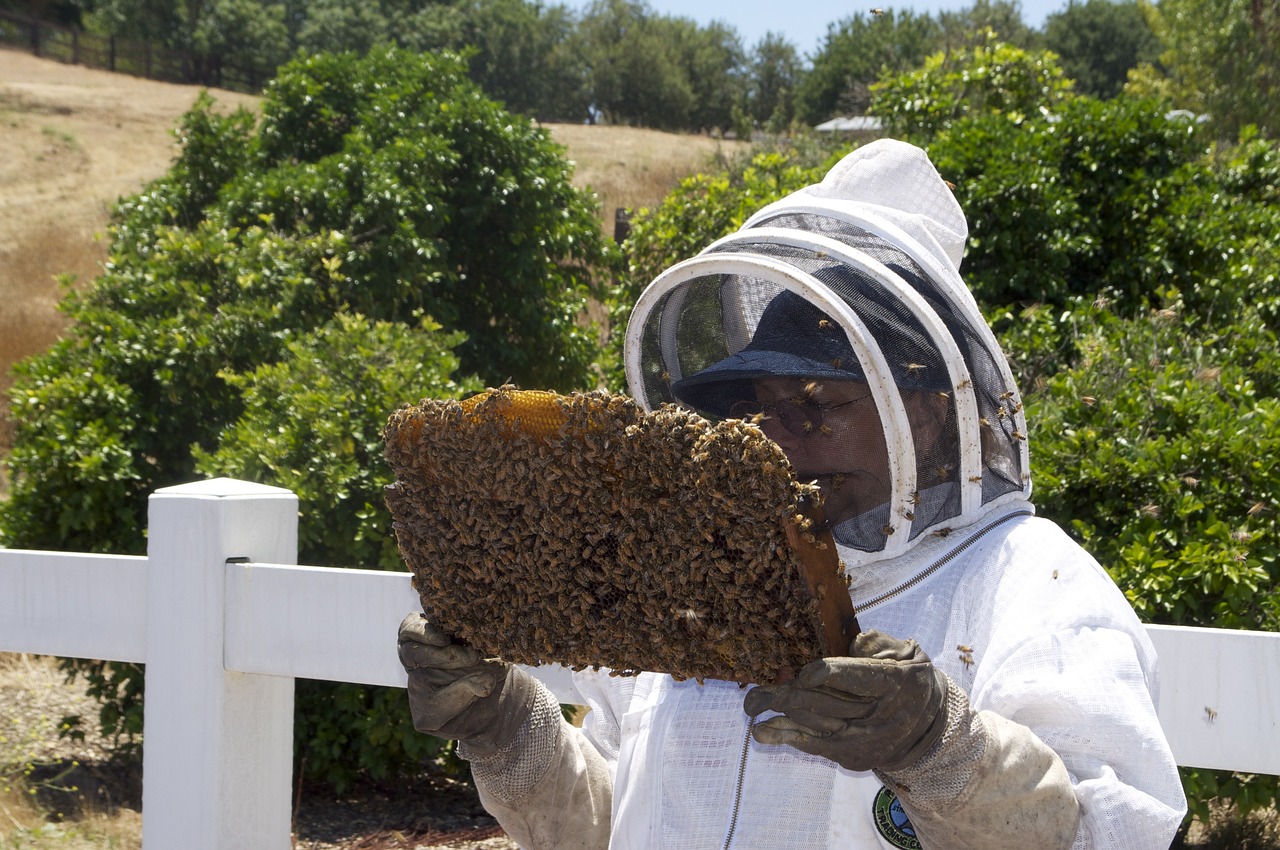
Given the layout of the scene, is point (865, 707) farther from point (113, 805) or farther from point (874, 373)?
point (113, 805)

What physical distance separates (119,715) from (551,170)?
4437mm

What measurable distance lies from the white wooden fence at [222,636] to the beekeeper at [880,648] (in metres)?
0.77

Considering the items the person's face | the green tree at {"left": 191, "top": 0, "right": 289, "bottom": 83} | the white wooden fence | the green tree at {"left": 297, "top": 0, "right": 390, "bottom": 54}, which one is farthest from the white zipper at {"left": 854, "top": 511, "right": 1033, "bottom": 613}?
the green tree at {"left": 191, "top": 0, "right": 289, "bottom": 83}

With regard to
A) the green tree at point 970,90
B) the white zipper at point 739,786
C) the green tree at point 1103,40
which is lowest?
the white zipper at point 739,786

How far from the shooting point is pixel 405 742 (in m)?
4.41

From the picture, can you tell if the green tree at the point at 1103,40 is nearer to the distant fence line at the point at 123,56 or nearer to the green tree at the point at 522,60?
the green tree at the point at 522,60

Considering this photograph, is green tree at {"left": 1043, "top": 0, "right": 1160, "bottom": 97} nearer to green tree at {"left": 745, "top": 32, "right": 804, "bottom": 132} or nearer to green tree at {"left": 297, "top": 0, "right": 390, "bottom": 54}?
green tree at {"left": 745, "top": 32, "right": 804, "bottom": 132}

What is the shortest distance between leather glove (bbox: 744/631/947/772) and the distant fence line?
4516 centimetres

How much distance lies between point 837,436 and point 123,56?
48.5 meters

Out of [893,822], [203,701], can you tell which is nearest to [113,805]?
[203,701]

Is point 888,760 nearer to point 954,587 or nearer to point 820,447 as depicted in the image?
point 954,587

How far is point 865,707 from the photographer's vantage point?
1.32 meters

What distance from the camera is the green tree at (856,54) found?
40.5 meters

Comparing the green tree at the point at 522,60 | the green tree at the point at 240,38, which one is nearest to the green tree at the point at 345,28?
the green tree at the point at 240,38
